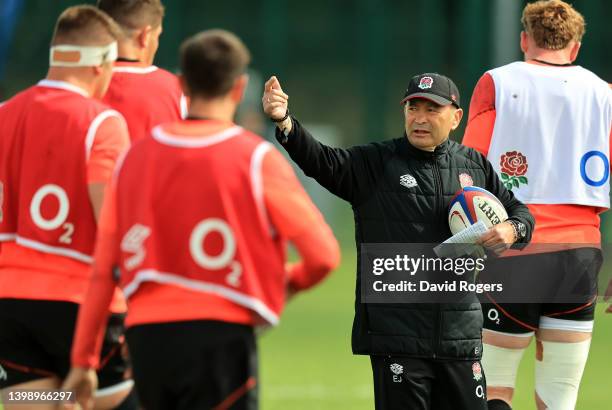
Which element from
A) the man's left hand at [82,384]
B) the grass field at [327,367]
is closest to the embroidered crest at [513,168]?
the man's left hand at [82,384]

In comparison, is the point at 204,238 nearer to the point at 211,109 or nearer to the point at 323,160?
the point at 211,109

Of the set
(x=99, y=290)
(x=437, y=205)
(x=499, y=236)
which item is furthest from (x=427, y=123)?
(x=99, y=290)

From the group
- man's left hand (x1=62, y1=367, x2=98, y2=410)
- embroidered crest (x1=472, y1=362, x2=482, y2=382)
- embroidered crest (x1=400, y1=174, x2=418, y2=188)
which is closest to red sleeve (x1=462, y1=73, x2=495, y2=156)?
embroidered crest (x1=400, y1=174, x2=418, y2=188)

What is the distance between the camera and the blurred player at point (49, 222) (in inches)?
201

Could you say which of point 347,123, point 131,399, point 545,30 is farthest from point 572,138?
point 347,123

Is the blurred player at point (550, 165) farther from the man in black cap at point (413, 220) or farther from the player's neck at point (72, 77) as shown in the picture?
the player's neck at point (72, 77)

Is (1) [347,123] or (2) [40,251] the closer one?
(2) [40,251]

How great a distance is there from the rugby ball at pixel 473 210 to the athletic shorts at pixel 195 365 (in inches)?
70.3

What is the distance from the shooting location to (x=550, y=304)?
654cm

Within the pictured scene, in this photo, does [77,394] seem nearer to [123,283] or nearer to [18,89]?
[123,283]

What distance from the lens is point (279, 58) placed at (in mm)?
21500

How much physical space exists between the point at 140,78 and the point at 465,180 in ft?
5.21

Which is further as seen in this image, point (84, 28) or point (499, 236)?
point (499, 236)

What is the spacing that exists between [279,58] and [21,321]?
655 inches
